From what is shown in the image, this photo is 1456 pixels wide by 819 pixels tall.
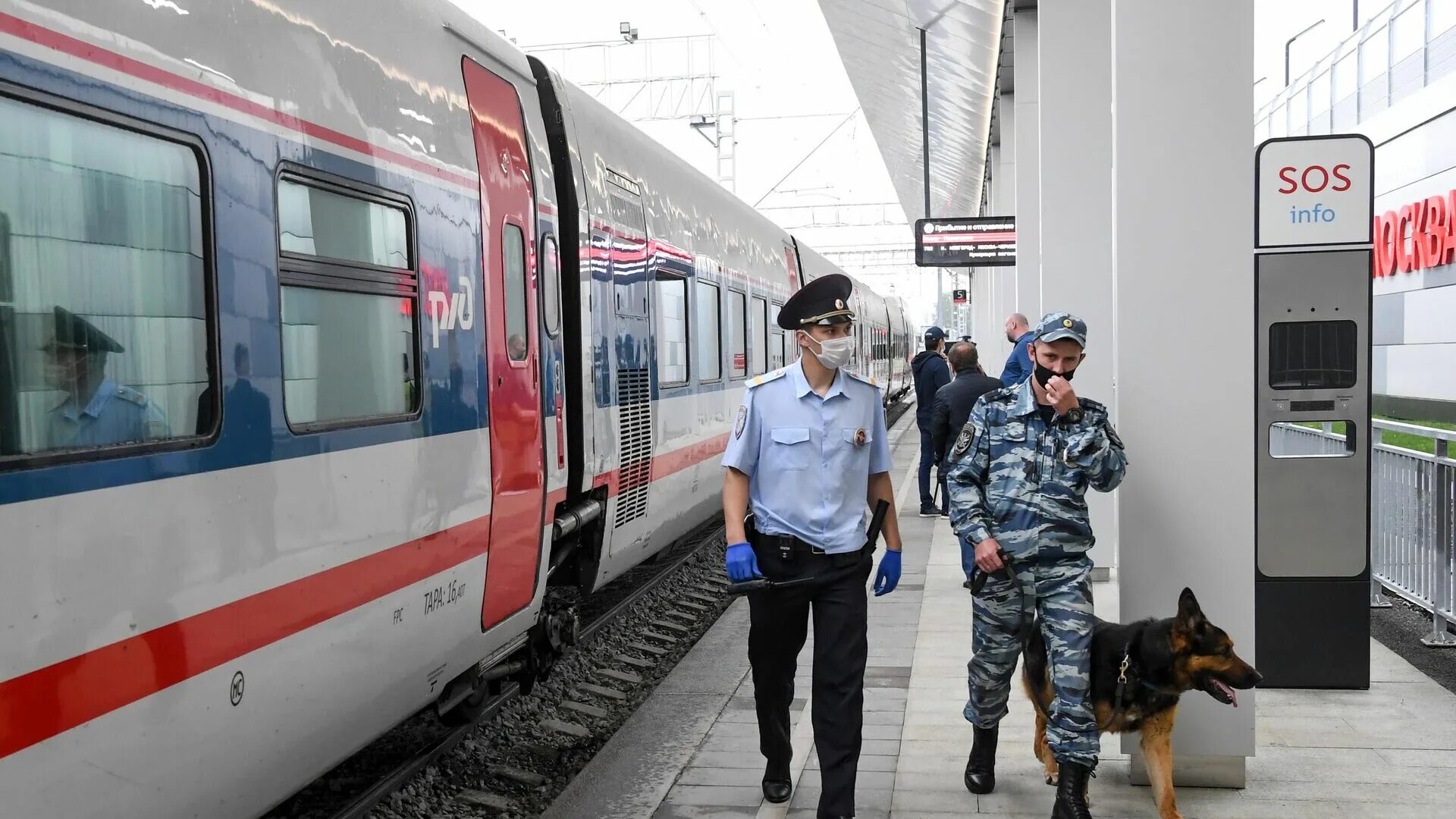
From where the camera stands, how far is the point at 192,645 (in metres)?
3.36

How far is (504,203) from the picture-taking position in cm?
586

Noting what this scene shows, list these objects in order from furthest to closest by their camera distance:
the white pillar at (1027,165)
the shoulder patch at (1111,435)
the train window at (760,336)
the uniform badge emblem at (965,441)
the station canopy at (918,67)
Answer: the station canopy at (918,67) < the white pillar at (1027,165) < the train window at (760,336) < the uniform badge emblem at (965,441) < the shoulder patch at (1111,435)

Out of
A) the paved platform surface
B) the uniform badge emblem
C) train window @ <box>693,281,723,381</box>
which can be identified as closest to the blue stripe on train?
the paved platform surface

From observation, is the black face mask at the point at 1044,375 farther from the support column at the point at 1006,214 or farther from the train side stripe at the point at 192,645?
the support column at the point at 1006,214

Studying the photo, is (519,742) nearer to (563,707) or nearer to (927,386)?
(563,707)

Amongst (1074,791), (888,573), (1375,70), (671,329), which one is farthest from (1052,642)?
(1375,70)

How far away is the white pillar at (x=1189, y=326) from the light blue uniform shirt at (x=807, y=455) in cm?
108

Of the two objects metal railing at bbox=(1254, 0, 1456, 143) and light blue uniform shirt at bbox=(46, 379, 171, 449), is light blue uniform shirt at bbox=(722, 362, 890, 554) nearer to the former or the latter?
light blue uniform shirt at bbox=(46, 379, 171, 449)

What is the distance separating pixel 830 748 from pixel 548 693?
301 cm

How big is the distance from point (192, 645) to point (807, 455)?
2.24 m

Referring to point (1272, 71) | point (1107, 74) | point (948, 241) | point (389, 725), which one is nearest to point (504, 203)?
point (389, 725)

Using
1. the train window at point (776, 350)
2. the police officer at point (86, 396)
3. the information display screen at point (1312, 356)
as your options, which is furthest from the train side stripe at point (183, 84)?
the train window at point (776, 350)

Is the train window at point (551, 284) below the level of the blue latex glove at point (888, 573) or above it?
above

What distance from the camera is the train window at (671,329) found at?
8.92 m
